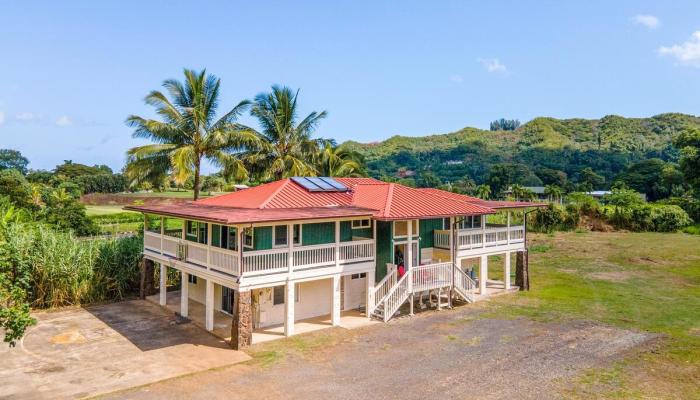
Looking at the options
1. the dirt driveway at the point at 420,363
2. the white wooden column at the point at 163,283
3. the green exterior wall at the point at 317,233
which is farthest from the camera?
the white wooden column at the point at 163,283

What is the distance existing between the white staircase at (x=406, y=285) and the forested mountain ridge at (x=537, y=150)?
87371 mm

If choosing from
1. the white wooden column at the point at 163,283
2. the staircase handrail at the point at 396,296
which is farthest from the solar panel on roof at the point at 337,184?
the white wooden column at the point at 163,283

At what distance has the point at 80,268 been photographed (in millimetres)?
19344

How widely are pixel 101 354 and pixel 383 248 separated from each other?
1003cm

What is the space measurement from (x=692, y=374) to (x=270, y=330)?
40.3 ft

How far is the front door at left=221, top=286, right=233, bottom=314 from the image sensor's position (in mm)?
17906

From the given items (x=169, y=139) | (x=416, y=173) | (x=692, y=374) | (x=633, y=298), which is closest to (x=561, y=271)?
(x=633, y=298)

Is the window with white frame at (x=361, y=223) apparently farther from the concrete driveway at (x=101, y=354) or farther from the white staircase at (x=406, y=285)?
the concrete driveway at (x=101, y=354)

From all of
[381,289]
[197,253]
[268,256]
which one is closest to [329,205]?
[381,289]

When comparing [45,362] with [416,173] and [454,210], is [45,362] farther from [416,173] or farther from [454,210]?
[416,173]

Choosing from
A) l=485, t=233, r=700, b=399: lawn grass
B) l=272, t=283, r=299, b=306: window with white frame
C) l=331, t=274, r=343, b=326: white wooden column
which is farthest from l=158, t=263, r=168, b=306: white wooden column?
l=485, t=233, r=700, b=399: lawn grass

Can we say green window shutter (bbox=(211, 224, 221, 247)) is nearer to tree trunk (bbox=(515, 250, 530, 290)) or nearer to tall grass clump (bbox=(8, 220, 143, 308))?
tall grass clump (bbox=(8, 220, 143, 308))

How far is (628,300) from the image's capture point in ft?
68.1

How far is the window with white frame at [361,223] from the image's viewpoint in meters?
17.9
